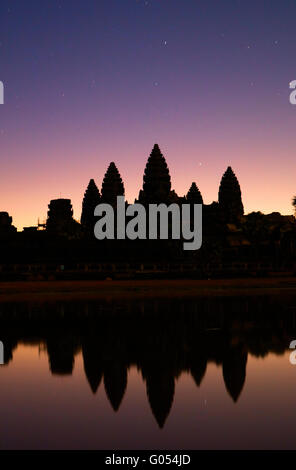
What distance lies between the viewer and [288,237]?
57.4m

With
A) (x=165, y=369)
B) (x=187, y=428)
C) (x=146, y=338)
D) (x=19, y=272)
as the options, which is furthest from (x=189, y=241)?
(x=187, y=428)

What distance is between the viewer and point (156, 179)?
236 ft

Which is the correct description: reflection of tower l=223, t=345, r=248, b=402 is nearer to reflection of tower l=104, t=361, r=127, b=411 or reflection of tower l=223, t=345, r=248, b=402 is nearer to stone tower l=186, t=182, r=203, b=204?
reflection of tower l=104, t=361, r=127, b=411

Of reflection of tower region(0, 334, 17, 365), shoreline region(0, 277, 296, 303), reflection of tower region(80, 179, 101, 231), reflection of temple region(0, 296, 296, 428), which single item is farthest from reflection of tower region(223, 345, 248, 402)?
reflection of tower region(80, 179, 101, 231)

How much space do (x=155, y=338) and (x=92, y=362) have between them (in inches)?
131

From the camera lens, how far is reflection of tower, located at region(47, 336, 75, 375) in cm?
1099

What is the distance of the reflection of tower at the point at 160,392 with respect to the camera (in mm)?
7655

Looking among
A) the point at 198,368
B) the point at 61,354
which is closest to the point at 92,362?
the point at 61,354

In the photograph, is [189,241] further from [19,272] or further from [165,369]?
[165,369]

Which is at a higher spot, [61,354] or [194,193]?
[194,193]

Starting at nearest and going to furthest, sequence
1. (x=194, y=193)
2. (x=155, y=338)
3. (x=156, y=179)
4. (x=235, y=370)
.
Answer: (x=235, y=370) < (x=155, y=338) < (x=156, y=179) < (x=194, y=193)

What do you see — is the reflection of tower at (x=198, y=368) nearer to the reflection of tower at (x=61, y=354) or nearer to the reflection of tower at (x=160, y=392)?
the reflection of tower at (x=160, y=392)

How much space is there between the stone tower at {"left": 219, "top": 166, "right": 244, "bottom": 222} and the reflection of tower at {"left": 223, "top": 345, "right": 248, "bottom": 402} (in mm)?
77977

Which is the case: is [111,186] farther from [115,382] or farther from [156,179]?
[115,382]
